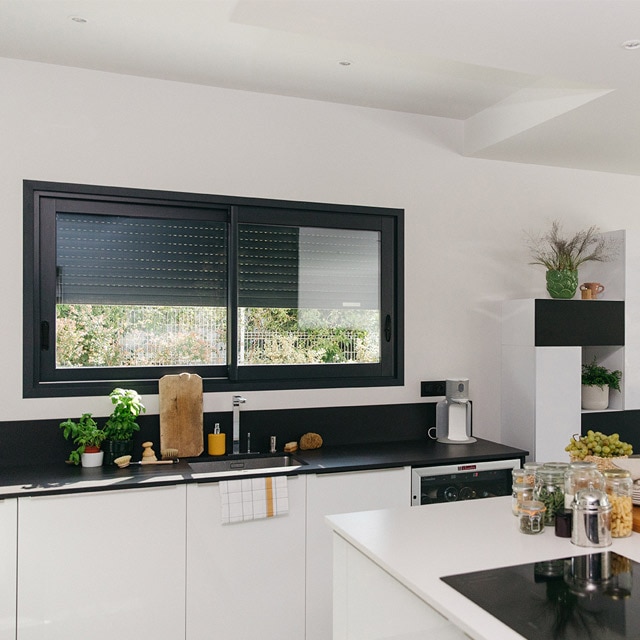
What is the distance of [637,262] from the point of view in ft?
13.6

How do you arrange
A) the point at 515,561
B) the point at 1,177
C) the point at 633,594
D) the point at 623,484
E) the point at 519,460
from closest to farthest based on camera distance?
1. the point at 633,594
2. the point at 515,561
3. the point at 623,484
4. the point at 1,177
5. the point at 519,460

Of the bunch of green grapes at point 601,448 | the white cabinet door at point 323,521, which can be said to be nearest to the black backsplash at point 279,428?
the white cabinet door at point 323,521

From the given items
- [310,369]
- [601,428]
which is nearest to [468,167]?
[310,369]

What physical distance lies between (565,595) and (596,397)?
2.77 m

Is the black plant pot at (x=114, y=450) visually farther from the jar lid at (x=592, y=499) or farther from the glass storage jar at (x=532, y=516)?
the jar lid at (x=592, y=499)

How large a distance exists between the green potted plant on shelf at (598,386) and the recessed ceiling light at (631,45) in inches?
88.3

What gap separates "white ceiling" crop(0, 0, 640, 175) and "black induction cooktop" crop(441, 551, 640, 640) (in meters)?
1.67

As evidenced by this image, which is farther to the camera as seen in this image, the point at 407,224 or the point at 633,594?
the point at 407,224

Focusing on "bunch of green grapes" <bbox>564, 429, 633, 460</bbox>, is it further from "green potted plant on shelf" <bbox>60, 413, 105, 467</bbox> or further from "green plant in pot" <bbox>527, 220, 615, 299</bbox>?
"green potted plant on shelf" <bbox>60, 413, 105, 467</bbox>

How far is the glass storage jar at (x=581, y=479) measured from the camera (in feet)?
6.38

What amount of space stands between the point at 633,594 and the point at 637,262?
302cm

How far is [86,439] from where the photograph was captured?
3.06 metres

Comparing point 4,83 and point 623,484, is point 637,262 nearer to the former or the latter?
point 623,484

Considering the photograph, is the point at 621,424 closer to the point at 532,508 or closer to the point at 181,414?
the point at 532,508
